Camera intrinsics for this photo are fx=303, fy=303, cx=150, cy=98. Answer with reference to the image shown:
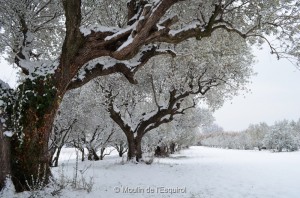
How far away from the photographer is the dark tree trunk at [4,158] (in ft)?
28.0

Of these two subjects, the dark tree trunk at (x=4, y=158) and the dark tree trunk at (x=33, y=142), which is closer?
the dark tree trunk at (x=4, y=158)

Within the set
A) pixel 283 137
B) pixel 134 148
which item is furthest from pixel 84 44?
pixel 283 137

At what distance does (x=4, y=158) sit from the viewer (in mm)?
8633

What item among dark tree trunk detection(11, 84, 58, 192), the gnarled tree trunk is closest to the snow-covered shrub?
dark tree trunk detection(11, 84, 58, 192)

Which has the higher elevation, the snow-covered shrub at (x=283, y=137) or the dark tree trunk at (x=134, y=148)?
the snow-covered shrub at (x=283, y=137)

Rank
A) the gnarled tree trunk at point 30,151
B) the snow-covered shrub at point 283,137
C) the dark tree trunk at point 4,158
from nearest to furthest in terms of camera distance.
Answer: the dark tree trunk at point 4,158, the gnarled tree trunk at point 30,151, the snow-covered shrub at point 283,137

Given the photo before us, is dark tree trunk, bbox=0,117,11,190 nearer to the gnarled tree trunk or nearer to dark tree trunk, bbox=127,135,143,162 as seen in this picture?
the gnarled tree trunk

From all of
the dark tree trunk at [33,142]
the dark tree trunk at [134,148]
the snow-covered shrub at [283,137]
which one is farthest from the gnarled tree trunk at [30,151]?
the snow-covered shrub at [283,137]

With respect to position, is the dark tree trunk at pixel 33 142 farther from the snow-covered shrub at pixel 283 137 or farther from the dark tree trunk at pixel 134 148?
the snow-covered shrub at pixel 283 137

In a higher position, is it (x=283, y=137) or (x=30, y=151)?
(x=283, y=137)

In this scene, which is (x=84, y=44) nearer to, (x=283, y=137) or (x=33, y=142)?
(x=33, y=142)

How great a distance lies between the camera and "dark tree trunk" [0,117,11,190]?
854cm

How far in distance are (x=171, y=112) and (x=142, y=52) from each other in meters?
12.3

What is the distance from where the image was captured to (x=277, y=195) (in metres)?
11.8
